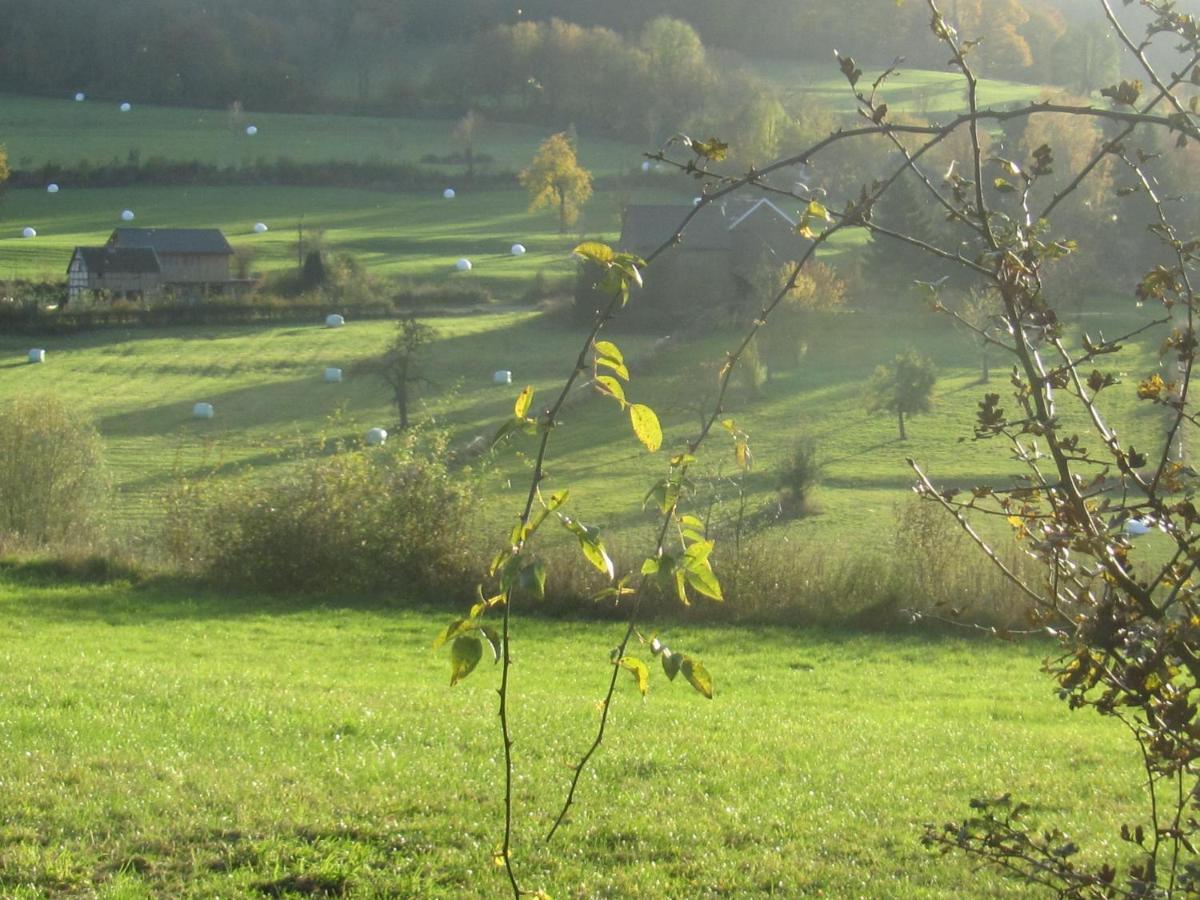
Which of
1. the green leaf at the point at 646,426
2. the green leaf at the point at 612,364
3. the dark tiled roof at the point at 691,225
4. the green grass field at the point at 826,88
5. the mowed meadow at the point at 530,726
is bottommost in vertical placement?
the mowed meadow at the point at 530,726

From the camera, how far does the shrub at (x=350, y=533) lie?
1647cm

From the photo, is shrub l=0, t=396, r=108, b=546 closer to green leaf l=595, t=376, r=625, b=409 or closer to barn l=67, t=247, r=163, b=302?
green leaf l=595, t=376, r=625, b=409

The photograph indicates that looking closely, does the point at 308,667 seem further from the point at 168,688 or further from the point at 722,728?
the point at 722,728

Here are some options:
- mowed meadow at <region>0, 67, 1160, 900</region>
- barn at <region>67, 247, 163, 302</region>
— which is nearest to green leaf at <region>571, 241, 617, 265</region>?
mowed meadow at <region>0, 67, 1160, 900</region>

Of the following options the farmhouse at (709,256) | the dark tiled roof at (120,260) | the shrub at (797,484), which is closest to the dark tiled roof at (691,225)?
the farmhouse at (709,256)

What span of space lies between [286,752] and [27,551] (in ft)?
42.4

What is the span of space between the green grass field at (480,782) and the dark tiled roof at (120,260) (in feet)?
163

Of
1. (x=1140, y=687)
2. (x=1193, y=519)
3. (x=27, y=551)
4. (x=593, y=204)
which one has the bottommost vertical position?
(x=27, y=551)

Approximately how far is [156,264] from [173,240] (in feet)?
7.47

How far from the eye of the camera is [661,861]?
4.86 m

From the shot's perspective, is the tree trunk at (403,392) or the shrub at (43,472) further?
the tree trunk at (403,392)

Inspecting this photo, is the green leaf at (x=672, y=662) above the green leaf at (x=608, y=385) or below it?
below

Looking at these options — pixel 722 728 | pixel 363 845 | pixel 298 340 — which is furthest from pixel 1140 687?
pixel 298 340

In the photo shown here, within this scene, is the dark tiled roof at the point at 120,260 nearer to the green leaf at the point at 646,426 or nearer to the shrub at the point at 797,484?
the shrub at the point at 797,484
